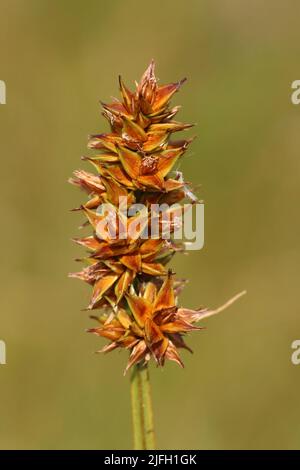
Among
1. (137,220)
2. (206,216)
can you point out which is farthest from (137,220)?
(206,216)

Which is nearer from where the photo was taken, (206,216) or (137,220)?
(137,220)

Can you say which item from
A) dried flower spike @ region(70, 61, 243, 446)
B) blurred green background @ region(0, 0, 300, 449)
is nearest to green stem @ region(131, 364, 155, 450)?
dried flower spike @ region(70, 61, 243, 446)

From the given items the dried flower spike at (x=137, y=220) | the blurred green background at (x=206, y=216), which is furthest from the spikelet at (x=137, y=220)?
the blurred green background at (x=206, y=216)

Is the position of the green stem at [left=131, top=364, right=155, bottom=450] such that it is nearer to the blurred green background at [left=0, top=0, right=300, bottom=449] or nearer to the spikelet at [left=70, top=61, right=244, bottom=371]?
the spikelet at [left=70, top=61, right=244, bottom=371]

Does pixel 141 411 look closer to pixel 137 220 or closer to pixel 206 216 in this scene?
pixel 137 220

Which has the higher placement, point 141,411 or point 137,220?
point 137,220

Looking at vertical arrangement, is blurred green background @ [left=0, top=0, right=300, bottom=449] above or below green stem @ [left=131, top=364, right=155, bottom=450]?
above
